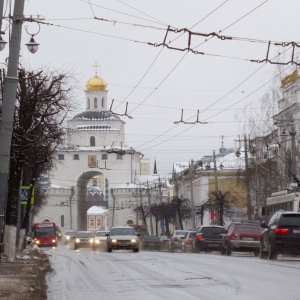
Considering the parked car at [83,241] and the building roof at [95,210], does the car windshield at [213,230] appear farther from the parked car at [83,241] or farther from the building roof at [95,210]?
the building roof at [95,210]

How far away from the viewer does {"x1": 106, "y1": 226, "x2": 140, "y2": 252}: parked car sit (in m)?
51.5

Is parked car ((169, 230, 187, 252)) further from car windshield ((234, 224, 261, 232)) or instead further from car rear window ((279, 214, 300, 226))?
car rear window ((279, 214, 300, 226))

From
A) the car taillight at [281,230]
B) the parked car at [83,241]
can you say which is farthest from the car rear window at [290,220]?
the parked car at [83,241]

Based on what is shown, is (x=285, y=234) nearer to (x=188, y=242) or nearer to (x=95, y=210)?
(x=188, y=242)

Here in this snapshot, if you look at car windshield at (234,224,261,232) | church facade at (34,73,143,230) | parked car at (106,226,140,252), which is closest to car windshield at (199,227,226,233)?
parked car at (106,226,140,252)

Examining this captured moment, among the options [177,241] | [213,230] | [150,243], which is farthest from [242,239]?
[150,243]

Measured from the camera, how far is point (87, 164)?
17075 centimetres

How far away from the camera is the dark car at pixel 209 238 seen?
5081 centimetres

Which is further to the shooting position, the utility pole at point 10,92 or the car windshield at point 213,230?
the car windshield at point 213,230

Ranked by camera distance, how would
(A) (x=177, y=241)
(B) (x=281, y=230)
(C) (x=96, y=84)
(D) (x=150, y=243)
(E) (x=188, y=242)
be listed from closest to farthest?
(B) (x=281, y=230) < (E) (x=188, y=242) < (A) (x=177, y=241) < (D) (x=150, y=243) < (C) (x=96, y=84)

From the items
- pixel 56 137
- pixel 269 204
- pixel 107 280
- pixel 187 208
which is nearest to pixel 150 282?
pixel 107 280

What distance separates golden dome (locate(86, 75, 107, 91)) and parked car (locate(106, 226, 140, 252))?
117 meters

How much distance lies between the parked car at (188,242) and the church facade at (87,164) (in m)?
110

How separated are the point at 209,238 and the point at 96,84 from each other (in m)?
120
